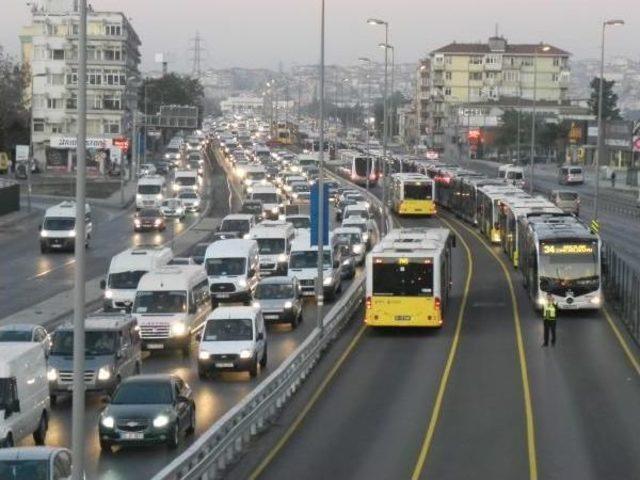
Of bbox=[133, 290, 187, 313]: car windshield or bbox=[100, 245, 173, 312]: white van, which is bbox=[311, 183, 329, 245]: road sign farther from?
bbox=[100, 245, 173, 312]: white van

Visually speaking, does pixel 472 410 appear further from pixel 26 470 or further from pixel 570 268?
pixel 570 268

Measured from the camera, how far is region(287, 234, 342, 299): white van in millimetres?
49812

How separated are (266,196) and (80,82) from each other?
2666 inches

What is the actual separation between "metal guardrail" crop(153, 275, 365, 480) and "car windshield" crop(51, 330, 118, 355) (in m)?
3.79

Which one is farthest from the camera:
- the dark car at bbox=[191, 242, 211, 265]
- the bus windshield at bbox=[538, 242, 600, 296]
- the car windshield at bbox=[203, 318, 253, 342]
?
the dark car at bbox=[191, 242, 211, 265]

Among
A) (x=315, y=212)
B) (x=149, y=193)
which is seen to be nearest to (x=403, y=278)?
(x=315, y=212)

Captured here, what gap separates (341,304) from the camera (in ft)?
143

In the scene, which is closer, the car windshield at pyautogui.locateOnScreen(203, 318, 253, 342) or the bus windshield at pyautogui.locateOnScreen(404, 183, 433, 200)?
the car windshield at pyautogui.locateOnScreen(203, 318, 253, 342)

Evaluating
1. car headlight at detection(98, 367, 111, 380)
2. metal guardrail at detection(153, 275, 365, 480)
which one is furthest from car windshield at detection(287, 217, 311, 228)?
car headlight at detection(98, 367, 111, 380)

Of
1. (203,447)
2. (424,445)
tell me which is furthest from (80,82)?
(424,445)

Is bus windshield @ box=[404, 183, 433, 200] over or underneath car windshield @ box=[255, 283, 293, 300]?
over

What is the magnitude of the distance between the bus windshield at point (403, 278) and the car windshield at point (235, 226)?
25.3 m

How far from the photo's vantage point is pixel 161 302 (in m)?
38.1

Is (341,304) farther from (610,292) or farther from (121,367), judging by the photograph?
(121,367)
